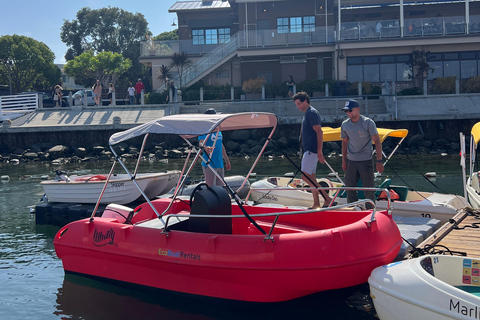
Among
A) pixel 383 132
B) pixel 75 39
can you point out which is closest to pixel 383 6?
pixel 383 132

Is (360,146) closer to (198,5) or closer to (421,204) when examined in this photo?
(421,204)

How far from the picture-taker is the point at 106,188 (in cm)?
1295

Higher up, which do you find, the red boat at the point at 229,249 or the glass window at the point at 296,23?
the glass window at the point at 296,23

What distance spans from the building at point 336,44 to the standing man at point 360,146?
2624cm

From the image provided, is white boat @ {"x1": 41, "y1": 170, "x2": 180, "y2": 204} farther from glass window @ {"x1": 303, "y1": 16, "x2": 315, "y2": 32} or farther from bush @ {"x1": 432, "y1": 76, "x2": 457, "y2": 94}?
glass window @ {"x1": 303, "y1": 16, "x2": 315, "y2": 32}

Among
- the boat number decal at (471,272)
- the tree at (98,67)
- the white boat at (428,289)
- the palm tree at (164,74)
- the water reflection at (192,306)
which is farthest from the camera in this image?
the tree at (98,67)

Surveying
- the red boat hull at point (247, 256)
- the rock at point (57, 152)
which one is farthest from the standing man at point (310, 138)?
the rock at point (57, 152)

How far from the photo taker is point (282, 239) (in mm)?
6730

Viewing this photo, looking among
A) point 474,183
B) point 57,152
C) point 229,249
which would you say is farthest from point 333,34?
point 229,249

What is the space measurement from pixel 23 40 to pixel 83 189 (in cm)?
5021

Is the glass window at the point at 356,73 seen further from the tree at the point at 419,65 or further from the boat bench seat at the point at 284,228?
the boat bench seat at the point at 284,228

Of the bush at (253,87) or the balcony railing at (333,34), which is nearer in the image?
the balcony railing at (333,34)

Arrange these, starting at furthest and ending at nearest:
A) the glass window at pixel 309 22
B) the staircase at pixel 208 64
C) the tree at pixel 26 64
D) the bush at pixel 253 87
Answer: the tree at pixel 26 64, the glass window at pixel 309 22, the staircase at pixel 208 64, the bush at pixel 253 87

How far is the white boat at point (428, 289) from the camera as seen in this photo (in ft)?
16.6
